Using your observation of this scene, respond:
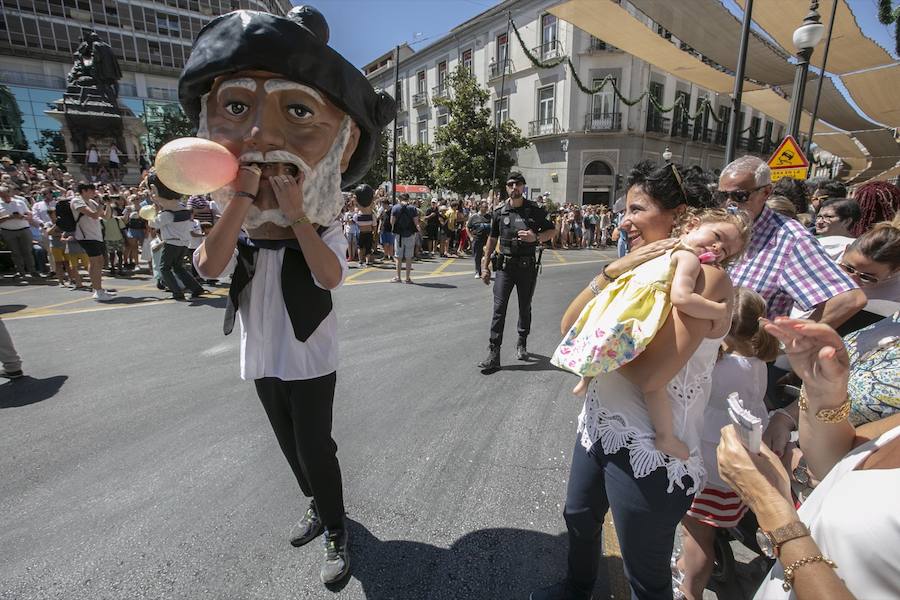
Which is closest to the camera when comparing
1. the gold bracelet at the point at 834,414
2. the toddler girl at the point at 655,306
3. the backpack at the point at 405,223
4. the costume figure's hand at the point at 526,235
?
the gold bracelet at the point at 834,414

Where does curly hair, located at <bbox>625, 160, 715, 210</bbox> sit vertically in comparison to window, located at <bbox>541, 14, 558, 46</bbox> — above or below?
below

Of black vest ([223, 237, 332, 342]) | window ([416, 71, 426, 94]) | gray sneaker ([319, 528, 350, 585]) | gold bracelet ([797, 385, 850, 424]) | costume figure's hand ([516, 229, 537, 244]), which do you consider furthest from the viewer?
window ([416, 71, 426, 94])

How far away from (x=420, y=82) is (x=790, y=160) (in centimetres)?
3083

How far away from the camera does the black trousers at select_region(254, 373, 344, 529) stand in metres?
1.82

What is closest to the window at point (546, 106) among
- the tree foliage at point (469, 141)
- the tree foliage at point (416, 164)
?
the tree foliage at point (469, 141)

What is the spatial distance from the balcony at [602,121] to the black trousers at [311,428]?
2627 centimetres

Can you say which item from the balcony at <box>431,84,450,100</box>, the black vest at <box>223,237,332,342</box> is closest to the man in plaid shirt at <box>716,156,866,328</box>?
the black vest at <box>223,237,332,342</box>

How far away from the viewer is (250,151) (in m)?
1.58

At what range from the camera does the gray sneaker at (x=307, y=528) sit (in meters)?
2.05

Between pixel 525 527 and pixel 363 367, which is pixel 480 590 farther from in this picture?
pixel 363 367

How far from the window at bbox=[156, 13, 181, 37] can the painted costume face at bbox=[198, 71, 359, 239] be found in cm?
5797

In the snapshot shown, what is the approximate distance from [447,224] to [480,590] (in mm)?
12409

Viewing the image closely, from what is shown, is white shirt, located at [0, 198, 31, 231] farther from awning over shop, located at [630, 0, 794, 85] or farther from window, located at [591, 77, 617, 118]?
window, located at [591, 77, 617, 118]

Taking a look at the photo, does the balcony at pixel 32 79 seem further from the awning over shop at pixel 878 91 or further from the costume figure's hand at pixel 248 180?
the awning over shop at pixel 878 91
